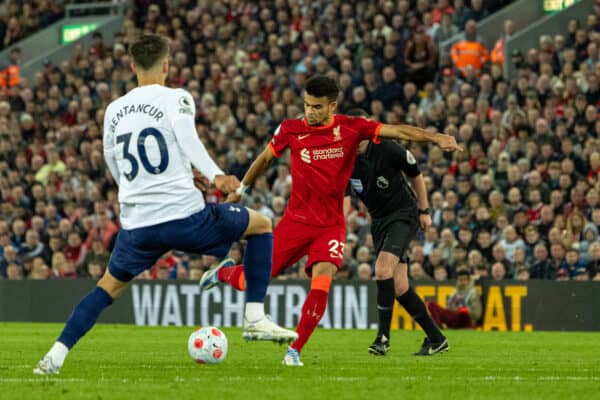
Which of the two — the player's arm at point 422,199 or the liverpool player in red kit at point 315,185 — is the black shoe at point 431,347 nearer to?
the player's arm at point 422,199

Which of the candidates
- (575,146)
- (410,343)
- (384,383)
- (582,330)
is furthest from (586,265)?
(384,383)

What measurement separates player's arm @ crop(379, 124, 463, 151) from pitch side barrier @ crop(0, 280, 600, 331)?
381 inches

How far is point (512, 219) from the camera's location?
2145 cm

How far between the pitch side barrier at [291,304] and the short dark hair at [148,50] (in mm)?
11451

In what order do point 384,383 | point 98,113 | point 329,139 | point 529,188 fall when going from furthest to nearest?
point 98,113
point 529,188
point 329,139
point 384,383

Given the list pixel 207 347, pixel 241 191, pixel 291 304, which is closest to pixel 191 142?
pixel 241 191

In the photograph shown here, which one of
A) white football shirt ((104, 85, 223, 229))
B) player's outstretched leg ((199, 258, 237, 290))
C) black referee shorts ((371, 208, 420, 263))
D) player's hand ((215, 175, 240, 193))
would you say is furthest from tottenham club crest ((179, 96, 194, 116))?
black referee shorts ((371, 208, 420, 263))

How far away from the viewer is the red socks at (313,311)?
10508mm

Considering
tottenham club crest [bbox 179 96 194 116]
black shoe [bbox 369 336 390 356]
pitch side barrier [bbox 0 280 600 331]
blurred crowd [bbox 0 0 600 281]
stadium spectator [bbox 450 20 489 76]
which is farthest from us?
stadium spectator [bbox 450 20 489 76]

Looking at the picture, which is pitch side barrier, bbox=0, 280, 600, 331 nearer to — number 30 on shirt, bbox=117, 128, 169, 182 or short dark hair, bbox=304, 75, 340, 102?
short dark hair, bbox=304, 75, 340, 102

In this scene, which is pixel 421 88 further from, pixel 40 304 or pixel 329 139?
pixel 329 139

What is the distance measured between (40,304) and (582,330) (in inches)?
387

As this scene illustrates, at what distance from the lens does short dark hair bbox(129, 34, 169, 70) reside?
31.0ft

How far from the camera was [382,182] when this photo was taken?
13.0 m
